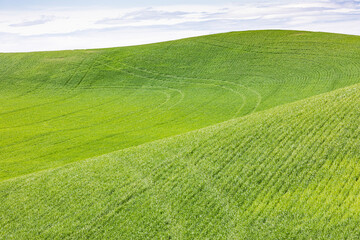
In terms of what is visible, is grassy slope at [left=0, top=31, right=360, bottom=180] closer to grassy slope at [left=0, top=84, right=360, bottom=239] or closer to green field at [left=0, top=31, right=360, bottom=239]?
green field at [left=0, top=31, right=360, bottom=239]

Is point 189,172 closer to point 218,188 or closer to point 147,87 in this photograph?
point 218,188

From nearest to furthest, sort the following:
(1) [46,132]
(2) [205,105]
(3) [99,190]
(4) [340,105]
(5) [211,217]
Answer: (5) [211,217] → (3) [99,190] → (4) [340,105] → (1) [46,132] → (2) [205,105]

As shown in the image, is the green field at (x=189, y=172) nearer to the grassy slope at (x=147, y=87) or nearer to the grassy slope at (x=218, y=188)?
the grassy slope at (x=218, y=188)

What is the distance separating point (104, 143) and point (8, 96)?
102ft

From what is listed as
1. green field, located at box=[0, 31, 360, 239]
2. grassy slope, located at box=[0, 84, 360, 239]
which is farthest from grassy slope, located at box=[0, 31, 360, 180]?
grassy slope, located at box=[0, 84, 360, 239]

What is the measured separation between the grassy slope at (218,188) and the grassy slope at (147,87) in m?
7.29

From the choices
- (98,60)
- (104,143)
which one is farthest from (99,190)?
(98,60)

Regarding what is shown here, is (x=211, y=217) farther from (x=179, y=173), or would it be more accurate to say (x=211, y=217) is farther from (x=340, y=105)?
(x=340, y=105)

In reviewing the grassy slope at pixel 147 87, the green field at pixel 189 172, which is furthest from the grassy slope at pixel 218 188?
the grassy slope at pixel 147 87

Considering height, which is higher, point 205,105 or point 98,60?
point 98,60

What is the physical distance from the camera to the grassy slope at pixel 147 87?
97.1 ft

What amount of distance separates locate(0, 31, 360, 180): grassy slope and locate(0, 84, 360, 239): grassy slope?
7.29 meters

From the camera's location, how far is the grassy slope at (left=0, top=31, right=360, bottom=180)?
29609 millimetres

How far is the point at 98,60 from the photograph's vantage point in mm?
64438
